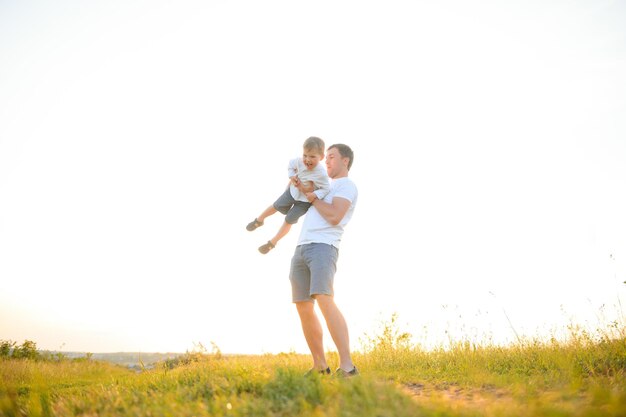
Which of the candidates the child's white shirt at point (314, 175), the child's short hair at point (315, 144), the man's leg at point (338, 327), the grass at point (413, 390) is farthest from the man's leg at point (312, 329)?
the child's short hair at point (315, 144)

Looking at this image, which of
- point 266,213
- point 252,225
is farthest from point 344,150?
point 252,225

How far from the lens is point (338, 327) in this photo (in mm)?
4543

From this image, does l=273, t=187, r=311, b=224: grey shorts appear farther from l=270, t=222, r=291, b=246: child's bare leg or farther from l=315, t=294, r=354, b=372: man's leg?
l=315, t=294, r=354, b=372: man's leg

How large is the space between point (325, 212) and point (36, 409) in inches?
119

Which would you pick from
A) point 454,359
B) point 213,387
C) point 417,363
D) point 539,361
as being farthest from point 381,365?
point 213,387

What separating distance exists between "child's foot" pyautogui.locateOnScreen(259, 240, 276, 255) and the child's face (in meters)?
1.05

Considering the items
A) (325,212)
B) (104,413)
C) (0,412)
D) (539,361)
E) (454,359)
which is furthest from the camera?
(454,359)

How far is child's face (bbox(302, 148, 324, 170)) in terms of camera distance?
16.2 feet

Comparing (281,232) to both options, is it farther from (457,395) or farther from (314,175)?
(457,395)

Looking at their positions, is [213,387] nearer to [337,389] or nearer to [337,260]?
[337,389]

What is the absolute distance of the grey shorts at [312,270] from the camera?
4.66m

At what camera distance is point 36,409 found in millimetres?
3506

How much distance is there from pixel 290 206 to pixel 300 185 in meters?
0.49

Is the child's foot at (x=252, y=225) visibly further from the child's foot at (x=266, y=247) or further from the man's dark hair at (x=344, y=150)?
the man's dark hair at (x=344, y=150)
